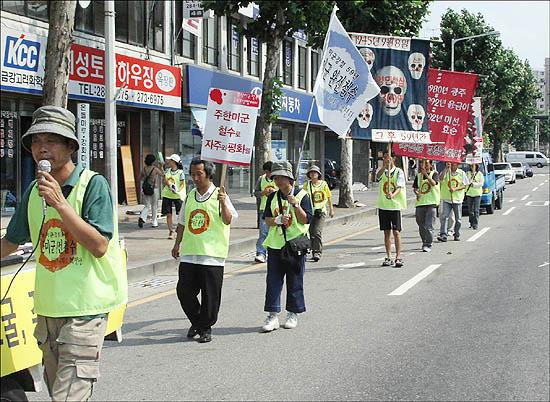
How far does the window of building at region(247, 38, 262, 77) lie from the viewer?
32000mm

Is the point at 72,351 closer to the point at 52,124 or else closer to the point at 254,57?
the point at 52,124

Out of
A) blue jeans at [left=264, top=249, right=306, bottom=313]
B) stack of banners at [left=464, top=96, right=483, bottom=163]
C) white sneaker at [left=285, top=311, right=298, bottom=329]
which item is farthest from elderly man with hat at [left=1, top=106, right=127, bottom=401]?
stack of banners at [left=464, top=96, right=483, bottom=163]

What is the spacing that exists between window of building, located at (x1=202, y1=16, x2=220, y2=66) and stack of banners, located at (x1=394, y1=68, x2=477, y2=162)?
12814 mm

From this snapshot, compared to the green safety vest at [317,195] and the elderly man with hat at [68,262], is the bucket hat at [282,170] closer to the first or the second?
the elderly man with hat at [68,262]

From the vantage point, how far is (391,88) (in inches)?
563

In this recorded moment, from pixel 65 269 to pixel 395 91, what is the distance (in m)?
11.1

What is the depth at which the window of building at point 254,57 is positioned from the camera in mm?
32000

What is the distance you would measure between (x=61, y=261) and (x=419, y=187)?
12663 millimetres

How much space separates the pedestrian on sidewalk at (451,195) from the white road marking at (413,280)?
168 inches

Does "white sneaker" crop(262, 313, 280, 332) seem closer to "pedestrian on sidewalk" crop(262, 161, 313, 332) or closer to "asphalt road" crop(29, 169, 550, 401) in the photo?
"pedestrian on sidewalk" crop(262, 161, 313, 332)

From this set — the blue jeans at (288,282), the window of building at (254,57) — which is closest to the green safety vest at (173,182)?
the blue jeans at (288,282)

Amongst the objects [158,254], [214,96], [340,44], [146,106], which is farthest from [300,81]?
[214,96]

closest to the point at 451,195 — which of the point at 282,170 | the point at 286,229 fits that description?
the point at 286,229

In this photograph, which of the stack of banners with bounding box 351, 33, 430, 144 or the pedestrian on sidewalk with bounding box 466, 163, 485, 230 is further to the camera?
the pedestrian on sidewalk with bounding box 466, 163, 485, 230
